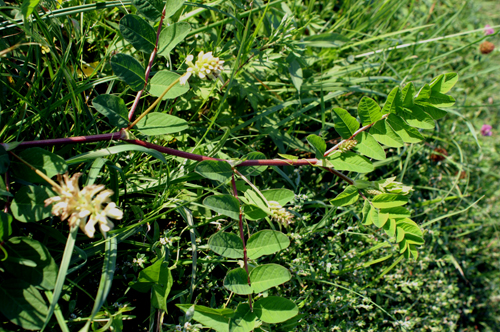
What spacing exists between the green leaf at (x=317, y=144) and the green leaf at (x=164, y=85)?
1.68 feet

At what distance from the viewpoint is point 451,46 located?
115 inches

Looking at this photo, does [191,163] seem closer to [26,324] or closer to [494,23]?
[26,324]

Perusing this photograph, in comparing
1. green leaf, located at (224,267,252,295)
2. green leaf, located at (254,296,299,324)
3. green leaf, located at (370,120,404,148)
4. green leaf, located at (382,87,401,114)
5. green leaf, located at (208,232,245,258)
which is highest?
green leaf, located at (382,87,401,114)

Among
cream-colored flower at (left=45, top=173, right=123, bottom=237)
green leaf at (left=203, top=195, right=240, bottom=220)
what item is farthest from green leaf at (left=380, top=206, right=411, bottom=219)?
cream-colored flower at (left=45, top=173, right=123, bottom=237)

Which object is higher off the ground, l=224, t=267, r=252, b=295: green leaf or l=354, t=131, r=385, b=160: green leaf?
l=354, t=131, r=385, b=160: green leaf

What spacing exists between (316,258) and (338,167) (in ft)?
2.17

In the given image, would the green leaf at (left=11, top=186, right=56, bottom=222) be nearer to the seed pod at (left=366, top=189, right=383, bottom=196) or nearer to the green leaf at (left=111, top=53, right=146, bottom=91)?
the green leaf at (left=111, top=53, right=146, bottom=91)

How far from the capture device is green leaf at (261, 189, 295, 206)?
1282 millimetres

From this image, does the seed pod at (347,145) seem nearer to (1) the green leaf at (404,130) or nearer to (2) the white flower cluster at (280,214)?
(1) the green leaf at (404,130)

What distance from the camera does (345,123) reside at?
1.34 meters

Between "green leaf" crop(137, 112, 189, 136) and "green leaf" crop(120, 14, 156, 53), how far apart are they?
26 centimetres

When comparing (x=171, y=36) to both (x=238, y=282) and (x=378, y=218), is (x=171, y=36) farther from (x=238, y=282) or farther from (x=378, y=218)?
(x=378, y=218)

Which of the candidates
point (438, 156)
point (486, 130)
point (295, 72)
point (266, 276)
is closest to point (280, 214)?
point (266, 276)

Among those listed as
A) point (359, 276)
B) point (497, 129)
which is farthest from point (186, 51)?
point (497, 129)
